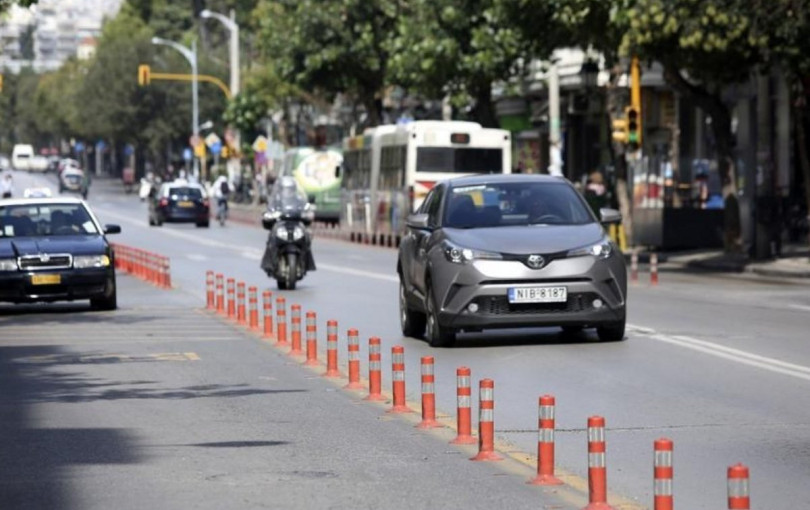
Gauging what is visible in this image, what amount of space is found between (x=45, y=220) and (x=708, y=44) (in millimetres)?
12036

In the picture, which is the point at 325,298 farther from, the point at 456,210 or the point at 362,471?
the point at 362,471

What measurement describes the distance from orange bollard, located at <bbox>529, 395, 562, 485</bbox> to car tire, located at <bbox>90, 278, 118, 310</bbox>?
664 inches

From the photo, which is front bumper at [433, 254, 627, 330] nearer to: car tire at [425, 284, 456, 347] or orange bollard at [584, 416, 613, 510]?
car tire at [425, 284, 456, 347]

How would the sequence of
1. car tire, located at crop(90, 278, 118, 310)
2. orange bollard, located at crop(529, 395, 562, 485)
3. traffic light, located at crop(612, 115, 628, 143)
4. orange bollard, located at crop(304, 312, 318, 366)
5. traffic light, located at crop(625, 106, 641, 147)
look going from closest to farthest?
1. orange bollard, located at crop(529, 395, 562, 485)
2. orange bollard, located at crop(304, 312, 318, 366)
3. car tire, located at crop(90, 278, 118, 310)
4. traffic light, located at crop(625, 106, 641, 147)
5. traffic light, located at crop(612, 115, 628, 143)

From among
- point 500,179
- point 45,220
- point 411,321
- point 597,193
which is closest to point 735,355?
point 500,179

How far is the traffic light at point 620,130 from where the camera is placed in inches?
1633

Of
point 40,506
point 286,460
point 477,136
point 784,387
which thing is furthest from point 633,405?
point 477,136

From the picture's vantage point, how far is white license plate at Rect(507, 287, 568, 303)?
18.3 m

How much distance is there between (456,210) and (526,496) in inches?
386

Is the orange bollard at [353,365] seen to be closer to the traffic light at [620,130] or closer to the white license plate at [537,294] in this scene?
the white license plate at [537,294]

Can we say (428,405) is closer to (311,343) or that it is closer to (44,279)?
(311,343)

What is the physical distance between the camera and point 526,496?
990 cm

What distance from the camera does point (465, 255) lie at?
60.8 ft

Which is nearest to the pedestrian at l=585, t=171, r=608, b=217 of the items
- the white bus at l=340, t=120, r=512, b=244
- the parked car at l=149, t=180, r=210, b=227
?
the white bus at l=340, t=120, r=512, b=244
